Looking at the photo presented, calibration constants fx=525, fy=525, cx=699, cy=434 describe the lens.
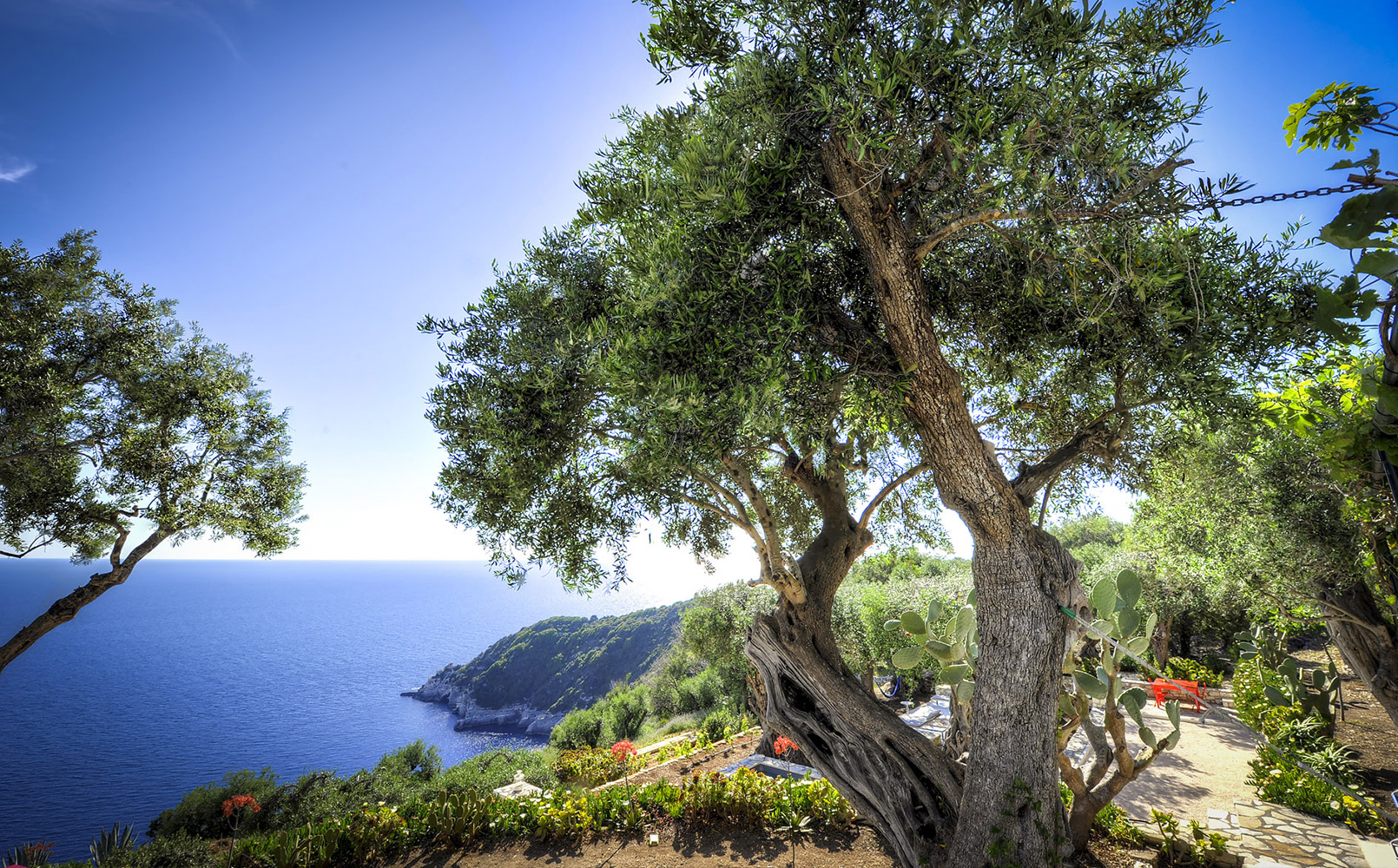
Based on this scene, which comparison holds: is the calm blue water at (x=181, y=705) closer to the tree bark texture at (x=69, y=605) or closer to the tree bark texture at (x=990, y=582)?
the tree bark texture at (x=990, y=582)

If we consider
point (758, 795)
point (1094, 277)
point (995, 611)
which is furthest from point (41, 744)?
point (1094, 277)

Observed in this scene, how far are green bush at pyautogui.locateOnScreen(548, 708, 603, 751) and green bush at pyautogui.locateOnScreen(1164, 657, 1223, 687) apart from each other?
18.9 metres

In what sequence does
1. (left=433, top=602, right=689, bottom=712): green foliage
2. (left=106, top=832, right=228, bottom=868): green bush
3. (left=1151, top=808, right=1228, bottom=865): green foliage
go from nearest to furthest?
(left=1151, top=808, right=1228, bottom=865): green foliage
(left=106, top=832, right=228, bottom=868): green bush
(left=433, top=602, right=689, bottom=712): green foliage

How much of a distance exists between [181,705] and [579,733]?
52.1 metres

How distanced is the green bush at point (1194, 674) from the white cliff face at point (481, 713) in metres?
35.8

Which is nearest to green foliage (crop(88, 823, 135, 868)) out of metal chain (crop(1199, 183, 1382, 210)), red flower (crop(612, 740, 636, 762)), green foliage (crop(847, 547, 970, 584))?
red flower (crop(612, 740, 636, 762))

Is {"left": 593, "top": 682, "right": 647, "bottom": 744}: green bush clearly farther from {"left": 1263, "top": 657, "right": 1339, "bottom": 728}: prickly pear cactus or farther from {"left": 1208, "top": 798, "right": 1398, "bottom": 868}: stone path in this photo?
{"left": 1263, "top": 657, "right": 1339, "bottom": 728}: prickly pear cactus

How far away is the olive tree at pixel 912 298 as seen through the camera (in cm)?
398

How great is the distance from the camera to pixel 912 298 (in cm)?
461

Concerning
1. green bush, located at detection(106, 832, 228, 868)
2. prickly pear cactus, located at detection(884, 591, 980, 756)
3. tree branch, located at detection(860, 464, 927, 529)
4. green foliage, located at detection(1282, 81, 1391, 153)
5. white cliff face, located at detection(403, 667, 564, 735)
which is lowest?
white cliff face, located at detection(403, 667, 564, 735)

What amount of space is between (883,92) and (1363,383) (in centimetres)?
303

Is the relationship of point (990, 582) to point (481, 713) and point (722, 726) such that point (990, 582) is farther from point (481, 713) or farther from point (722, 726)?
point (481, 713)

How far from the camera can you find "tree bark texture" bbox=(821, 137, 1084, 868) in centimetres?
438

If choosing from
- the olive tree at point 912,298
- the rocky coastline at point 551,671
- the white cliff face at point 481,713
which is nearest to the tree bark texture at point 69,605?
the olive tree at point 912,298
